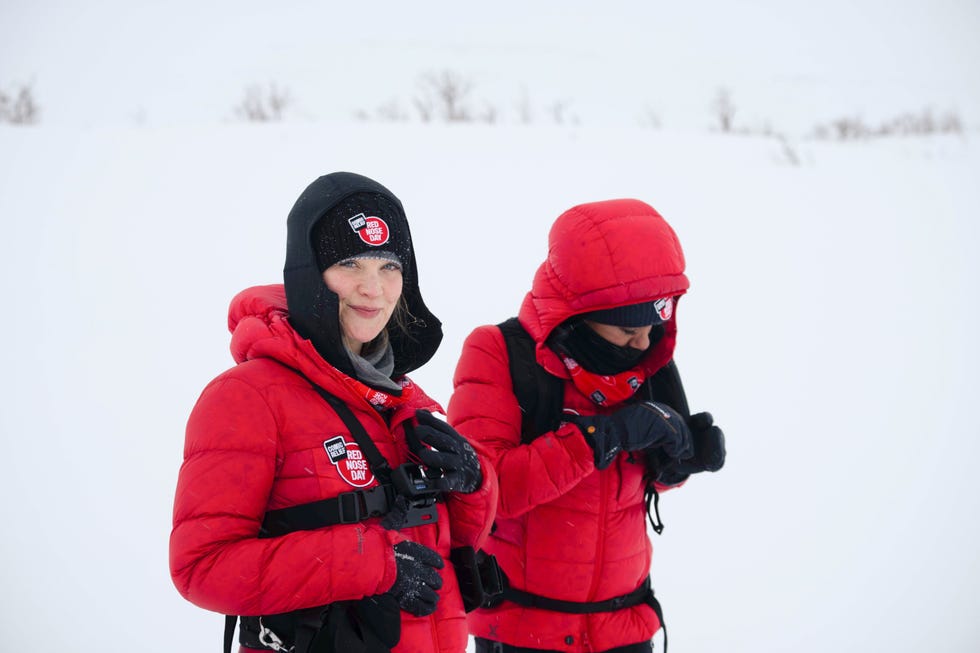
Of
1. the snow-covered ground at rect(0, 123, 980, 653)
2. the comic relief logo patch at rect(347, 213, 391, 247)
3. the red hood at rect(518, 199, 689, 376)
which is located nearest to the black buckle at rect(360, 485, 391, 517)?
the comic relief logo patch at rect(347, 213, 391, 247)

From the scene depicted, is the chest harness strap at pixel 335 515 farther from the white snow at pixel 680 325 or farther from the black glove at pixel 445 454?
the white snow at pixel 680 325

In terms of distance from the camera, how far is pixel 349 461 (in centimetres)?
155

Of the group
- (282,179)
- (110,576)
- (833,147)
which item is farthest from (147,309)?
(833,147)

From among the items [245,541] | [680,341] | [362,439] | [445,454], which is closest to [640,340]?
[445,454]

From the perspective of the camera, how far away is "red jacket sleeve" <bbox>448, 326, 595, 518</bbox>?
6.73ft

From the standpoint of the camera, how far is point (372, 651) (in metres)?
1.47

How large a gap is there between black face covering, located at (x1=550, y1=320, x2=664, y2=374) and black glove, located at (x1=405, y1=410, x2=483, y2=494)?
60 centimetres

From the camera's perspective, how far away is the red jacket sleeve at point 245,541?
1378mm

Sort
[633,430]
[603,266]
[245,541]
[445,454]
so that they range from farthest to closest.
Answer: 1. [603,266]
2. [633,430]
3. [445,454]
4. [245,541]

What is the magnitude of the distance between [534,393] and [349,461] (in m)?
0.76

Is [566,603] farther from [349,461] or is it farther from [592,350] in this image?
[349,461]

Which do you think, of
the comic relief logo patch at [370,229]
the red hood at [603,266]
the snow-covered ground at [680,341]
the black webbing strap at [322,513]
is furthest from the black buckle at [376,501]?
the snow-covered ground at [680,341]

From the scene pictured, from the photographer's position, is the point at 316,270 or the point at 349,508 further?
the point at 316,270

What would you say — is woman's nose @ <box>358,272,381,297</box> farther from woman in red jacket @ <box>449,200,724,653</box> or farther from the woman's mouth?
woman in red jacket @ <box>449,200,724,653</box>
